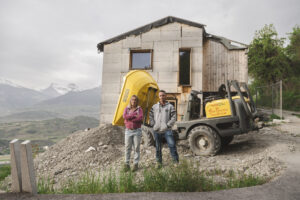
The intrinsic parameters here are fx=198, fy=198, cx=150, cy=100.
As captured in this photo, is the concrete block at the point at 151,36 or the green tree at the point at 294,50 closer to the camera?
the concrete block at the point at 151,36

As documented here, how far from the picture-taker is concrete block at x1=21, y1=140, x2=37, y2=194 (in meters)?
2.67

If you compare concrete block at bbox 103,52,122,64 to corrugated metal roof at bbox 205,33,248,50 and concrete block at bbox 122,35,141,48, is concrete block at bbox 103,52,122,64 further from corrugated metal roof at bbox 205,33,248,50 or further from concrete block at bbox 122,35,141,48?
corrugated metal roof at bbox 205,33,248,50

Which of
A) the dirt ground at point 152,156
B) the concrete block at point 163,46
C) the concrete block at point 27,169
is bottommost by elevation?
the dirt ground at point 152,156

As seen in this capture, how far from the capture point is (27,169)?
2684 millimetres

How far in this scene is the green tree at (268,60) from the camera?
86.6 feet

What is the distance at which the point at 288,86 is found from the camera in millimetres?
24984

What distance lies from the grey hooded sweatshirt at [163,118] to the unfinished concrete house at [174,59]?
5.18m

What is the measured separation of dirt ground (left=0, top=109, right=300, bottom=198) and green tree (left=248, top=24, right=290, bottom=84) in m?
19.7

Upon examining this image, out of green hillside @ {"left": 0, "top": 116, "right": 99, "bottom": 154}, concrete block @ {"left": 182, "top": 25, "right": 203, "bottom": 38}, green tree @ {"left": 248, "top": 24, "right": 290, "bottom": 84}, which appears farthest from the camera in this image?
green hillside @ {"left": 0, "top": 116, "right": 99, "bottom": 154}

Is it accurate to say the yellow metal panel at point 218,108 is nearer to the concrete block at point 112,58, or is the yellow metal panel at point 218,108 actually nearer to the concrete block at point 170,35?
the concrete block at point 170,35

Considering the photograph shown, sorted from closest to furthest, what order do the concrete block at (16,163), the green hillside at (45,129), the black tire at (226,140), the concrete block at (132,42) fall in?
the concrete block at (16,163)
the black tire at (226,140)
the concrete block at (132,42)
the green hillside at (45,129)

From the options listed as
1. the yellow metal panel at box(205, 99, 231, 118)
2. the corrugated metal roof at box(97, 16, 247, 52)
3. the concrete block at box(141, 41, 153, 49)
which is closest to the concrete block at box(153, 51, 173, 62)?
the concrete block at box(141, 41, 153, 49)

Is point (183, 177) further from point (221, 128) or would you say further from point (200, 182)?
point (221, 128)

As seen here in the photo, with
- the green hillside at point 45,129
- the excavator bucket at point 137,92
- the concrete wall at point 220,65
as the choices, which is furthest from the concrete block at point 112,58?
the green hillside at point 45,129
